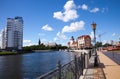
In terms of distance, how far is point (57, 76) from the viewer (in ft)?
19.6

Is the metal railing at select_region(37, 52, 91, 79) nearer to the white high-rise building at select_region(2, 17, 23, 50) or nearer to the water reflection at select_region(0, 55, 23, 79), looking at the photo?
the water reflection at select_region(0, 55, 23, 79)

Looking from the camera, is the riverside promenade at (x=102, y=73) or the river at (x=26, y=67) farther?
the river at (x=26, y=67)

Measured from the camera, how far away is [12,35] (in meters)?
189

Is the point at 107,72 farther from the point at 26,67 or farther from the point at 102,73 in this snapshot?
the point at 26,67

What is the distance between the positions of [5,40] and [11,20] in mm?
18727

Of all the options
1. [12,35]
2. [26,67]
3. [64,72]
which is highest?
[12,35]

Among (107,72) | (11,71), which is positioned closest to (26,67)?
(11,71)

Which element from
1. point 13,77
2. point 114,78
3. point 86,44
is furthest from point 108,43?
point 114,78

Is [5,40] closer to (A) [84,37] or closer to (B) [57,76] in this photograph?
(A) [84,37]

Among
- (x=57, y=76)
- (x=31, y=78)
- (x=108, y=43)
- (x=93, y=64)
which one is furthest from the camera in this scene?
(x=108, y=43)

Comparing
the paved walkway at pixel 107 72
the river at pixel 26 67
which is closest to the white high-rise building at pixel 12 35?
the river at pixel 26 67

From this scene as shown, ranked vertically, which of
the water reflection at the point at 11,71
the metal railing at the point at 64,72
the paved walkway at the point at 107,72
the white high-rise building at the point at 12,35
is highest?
the white high-rise building at the point at 12,35

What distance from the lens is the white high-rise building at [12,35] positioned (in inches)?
7362

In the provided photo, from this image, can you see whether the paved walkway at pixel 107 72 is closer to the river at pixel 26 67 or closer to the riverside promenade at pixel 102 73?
the riverside promenade at pixel 102 73
